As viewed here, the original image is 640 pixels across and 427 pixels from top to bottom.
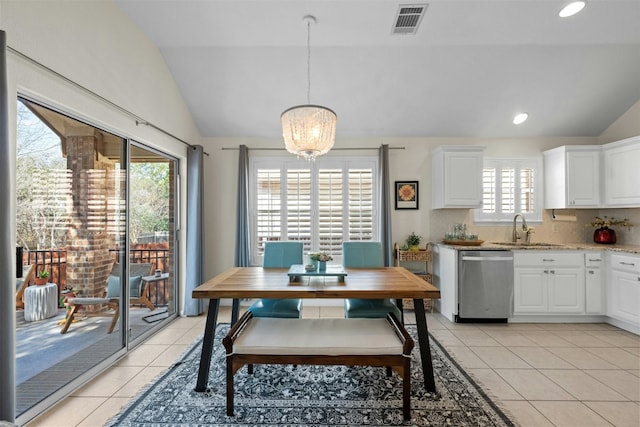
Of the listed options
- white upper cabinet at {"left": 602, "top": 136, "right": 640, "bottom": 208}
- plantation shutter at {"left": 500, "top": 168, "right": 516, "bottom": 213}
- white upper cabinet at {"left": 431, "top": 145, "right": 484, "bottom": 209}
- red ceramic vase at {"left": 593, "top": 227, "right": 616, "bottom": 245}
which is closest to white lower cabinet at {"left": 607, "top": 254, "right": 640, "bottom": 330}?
red ceramic vase at {"left": 593, "top": 227, "right": 616, "bottom": 245}

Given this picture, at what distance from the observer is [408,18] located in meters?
2.95

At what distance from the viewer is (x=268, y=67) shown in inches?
143

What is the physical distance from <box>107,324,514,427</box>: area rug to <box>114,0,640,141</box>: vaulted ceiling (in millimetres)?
3056

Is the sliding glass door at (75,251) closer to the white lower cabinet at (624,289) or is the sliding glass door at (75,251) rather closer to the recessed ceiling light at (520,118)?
the recessed ceiling light at (520,118)

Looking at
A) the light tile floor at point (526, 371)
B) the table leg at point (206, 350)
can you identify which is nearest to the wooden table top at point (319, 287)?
the table leg at point (206, 350)

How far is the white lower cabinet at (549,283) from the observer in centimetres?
386

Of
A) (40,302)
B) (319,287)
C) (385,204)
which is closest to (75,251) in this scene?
(40,302)

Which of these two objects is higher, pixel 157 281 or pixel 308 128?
pixel 308 128

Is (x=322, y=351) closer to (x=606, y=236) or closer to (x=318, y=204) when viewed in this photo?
(x=318, y=204)

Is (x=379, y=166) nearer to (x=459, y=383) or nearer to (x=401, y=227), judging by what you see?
(x=401, y=227)

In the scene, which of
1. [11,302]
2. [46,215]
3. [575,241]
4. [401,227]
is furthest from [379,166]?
[11,302]

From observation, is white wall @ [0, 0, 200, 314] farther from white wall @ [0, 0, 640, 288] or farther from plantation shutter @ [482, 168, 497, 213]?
plantation shutter @ [482, 168, 497, 213]

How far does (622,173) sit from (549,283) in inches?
63.2

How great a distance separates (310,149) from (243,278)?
3.93 ft
